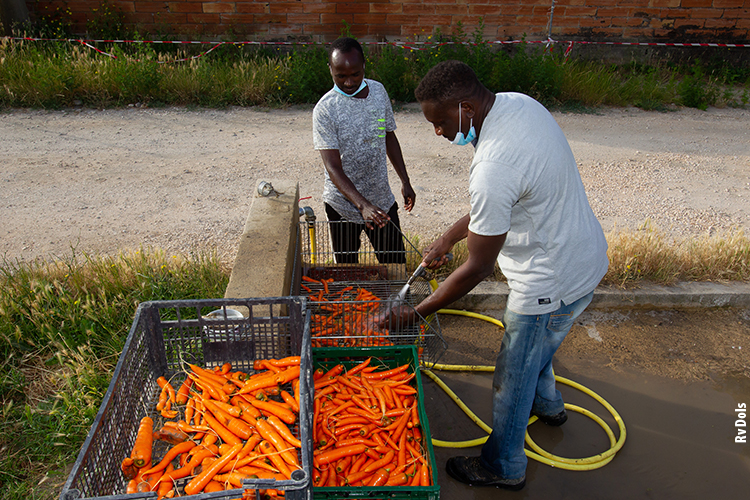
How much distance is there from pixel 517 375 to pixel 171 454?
6.07 feet

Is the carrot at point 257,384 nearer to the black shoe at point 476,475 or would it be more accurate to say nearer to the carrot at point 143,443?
the carrot at point 143,443

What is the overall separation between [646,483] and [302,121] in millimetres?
7519

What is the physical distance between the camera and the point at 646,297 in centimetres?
491

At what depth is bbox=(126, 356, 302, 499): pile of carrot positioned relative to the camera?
2484mm

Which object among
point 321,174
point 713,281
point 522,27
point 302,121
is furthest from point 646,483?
point 522,27

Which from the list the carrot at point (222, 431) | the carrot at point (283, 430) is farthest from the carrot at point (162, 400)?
the carrot at point (283, 430)

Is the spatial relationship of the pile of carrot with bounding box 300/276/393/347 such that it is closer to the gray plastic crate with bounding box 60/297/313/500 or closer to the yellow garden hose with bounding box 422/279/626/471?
the gray plastic crate with bounding box 60/297/313/500

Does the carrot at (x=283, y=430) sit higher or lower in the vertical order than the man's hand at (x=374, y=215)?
lower

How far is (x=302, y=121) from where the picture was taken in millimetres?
9125

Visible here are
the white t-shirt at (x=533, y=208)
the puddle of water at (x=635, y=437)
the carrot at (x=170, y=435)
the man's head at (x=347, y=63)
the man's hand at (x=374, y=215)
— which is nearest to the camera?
the white t-shirt at (x=533, y=208)

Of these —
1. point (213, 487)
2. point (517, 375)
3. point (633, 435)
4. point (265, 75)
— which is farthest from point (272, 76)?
point (213, 487)

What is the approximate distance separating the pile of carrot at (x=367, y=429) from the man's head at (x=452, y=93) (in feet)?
5.38

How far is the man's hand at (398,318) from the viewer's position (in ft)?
10.4

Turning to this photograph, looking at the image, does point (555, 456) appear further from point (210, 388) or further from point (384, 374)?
point (210, 388)
